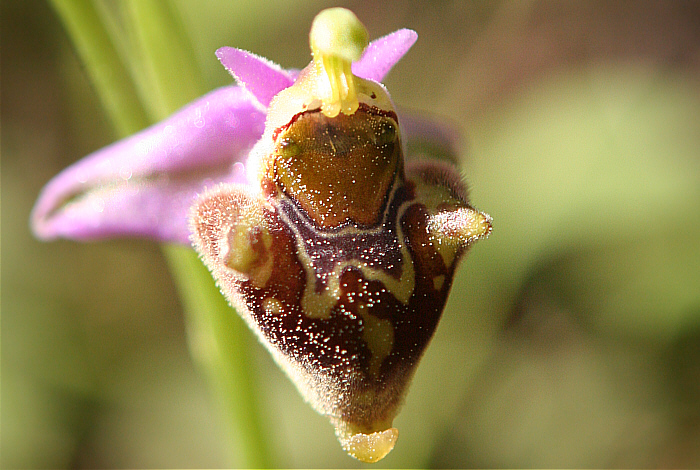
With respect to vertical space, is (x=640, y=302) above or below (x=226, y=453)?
above

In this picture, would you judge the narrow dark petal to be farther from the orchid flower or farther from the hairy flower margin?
the orchid flower

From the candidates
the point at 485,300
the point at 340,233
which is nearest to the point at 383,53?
the point at 340,233

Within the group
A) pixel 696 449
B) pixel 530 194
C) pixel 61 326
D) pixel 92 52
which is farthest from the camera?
pixel 61 326

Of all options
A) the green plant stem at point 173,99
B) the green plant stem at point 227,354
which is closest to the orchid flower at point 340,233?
the green plant stem at point 173,99

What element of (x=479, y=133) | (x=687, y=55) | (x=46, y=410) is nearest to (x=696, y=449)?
(x=479, y=133)

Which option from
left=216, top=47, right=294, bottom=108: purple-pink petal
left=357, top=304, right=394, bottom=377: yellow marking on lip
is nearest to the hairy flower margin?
left=216, top=47, right=294, bottom=108: purple-pink petal

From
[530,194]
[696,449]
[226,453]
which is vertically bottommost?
[696,449]

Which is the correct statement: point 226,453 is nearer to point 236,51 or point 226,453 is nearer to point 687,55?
point 236,51
